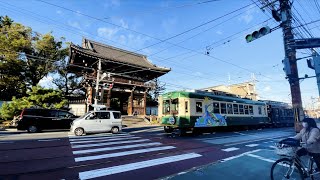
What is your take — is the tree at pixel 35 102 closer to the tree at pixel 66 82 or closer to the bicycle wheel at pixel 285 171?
the tree at pixel 66 82

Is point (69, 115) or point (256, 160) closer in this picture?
point (256, 160)

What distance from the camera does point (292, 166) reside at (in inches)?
183

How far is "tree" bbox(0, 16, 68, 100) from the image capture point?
2402 centimetres

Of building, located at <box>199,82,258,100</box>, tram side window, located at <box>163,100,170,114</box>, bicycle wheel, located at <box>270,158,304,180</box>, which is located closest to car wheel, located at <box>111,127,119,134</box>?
tram side window, located at <box>163,100,170,114</box>

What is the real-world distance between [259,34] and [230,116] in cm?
1063

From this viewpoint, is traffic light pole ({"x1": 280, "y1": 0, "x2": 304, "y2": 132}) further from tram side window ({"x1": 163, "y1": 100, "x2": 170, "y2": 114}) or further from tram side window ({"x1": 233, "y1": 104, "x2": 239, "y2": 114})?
tram side window ({"x1": 233, "y1": 104, "x2": 239, "y2": 114})

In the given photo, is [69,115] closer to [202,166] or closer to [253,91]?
[202,166]

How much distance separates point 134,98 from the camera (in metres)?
30.3

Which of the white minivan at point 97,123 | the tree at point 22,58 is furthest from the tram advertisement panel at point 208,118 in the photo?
the tree at point 22,58

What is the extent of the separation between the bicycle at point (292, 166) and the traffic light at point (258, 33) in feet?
14.7

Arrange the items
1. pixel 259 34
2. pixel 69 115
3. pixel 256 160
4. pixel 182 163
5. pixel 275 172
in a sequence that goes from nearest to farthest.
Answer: pixel 275 172
pixel 182 163
pixel 256 160
pixel 259 34
pixel 69 115

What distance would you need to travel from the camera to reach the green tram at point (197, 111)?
14195 mm

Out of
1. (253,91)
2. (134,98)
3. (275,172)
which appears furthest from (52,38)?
(253,91)

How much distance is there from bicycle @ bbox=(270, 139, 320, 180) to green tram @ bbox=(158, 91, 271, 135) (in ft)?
30.2
